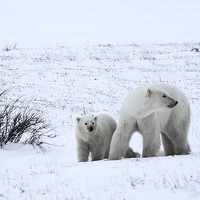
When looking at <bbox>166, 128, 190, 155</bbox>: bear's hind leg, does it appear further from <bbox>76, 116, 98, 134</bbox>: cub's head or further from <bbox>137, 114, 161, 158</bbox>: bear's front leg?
<bbox>76, 116, 98, 134</bbox>: cub's head

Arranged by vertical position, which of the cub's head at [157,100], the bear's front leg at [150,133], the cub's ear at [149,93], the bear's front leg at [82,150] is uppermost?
the cub's ear at [149,93]

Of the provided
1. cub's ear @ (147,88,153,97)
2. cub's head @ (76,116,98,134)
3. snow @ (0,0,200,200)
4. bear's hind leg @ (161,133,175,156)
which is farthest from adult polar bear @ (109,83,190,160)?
cub's head @ (76,116,98,134)

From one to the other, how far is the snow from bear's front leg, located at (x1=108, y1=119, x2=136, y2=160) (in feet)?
1.95

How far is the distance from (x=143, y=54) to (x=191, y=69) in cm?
460

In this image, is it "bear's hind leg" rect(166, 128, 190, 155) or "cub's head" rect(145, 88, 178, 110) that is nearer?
"cub's head" rect(145, 88, 178, 110)

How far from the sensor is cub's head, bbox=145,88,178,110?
17.9ft

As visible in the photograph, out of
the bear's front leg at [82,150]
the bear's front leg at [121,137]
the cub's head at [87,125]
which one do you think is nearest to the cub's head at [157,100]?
the bear's front leg at [121,137]

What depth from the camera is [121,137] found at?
5.85 metres

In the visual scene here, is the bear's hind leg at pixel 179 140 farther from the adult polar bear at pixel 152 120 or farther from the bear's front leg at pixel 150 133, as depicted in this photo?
the bear's front leg at pixel 150 133

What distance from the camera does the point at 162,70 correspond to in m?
17.9

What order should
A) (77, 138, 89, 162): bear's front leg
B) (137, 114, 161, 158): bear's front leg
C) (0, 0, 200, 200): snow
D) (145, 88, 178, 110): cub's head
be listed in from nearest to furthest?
(0, 0, 200, 200): snow < (145, 88, 178, 110): cub's head < (137, 114, 161, 158): bear's front leg < (77, 138, 89, 162): bear's front leg

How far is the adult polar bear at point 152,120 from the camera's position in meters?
5.50

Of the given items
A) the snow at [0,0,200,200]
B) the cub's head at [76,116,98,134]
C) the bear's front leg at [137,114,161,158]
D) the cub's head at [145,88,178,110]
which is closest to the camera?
the snow at [0,0,200,200]

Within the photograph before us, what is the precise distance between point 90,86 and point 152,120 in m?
9.83
